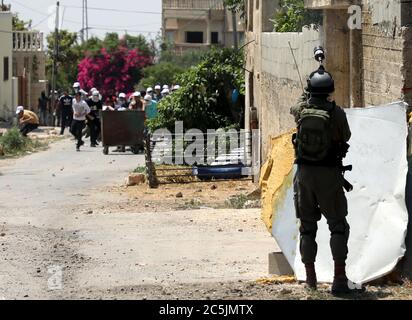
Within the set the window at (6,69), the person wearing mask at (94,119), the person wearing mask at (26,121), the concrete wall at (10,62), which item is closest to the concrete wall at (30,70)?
the concrete wall at (10,62)

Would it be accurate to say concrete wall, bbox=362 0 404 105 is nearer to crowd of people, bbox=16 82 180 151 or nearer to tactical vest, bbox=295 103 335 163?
tactical vest, bbox=295 103 335 163

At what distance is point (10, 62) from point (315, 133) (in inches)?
1590

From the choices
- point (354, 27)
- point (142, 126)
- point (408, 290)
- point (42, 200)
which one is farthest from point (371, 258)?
point (142, 126)

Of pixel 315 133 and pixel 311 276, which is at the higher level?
pixel 315 133

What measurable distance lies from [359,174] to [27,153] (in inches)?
773

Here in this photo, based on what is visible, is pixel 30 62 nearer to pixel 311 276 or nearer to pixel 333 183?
pixel 311 276

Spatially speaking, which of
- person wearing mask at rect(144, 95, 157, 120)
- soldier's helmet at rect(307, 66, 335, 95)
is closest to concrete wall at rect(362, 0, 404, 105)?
soldier's helmet at rect(307, 66, 335, 95)

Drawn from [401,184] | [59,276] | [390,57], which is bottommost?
[59,276]

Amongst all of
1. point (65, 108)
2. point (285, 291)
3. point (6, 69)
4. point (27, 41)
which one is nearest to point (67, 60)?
point (27, 41)

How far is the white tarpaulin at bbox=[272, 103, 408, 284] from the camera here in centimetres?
880

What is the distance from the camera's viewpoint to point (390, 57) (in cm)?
1035

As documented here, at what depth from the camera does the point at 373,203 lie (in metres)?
9.02

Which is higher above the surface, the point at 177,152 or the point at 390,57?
the point at 390,57
